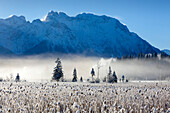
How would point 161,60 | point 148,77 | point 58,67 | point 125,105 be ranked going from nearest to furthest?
point 125,105 → point 58,67 → point 148,77 → point 161,60

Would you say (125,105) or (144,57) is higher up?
(144,57)

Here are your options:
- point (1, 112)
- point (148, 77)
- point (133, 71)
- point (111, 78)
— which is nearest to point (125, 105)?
point (1, 112)

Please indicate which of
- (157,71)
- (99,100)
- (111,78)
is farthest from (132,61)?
(99,100)

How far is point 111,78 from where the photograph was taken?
285 ft

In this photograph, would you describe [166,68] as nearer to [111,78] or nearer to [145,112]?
Result: [111,78]

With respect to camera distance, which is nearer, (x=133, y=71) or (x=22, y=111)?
(x=22, y=111)

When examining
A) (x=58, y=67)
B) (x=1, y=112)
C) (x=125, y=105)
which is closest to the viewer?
(x=1, y=112)

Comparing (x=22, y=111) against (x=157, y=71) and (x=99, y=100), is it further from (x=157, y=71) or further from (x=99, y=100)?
(x=157, y=71)

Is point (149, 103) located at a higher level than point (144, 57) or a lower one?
lower

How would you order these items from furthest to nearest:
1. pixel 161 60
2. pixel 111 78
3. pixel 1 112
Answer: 1. pixel 161 60
2. pixel 111 78
3. pixel 1 112

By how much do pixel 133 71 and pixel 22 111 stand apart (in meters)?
192

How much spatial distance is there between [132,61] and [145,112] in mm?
194928

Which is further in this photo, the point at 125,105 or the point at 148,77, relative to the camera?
the point at 148,77

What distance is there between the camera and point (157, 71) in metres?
181
